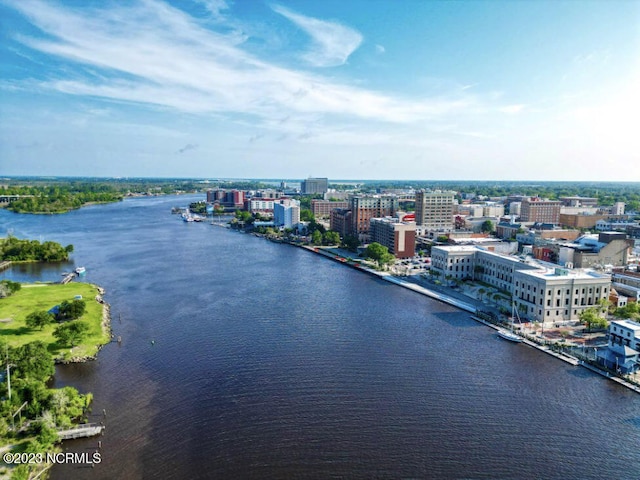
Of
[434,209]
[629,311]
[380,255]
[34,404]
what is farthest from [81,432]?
[434,209]

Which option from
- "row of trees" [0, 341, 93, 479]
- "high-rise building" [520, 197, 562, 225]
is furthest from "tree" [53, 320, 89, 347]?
"high-rise building" [520, 197, 562, 225]

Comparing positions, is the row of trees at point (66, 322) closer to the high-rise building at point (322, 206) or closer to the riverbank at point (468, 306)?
the riverbank at point (468, 306)

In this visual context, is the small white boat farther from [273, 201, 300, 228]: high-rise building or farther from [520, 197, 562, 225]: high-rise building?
[520, 197, 562, 225]: high-rise building

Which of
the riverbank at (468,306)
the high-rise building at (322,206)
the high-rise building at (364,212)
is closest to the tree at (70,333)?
the riverbank at (468,306)

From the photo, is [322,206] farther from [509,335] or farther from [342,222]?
[509,335]

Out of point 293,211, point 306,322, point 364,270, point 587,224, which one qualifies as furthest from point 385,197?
point 306,322
